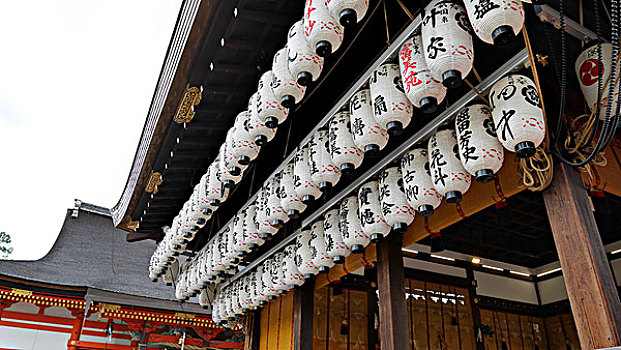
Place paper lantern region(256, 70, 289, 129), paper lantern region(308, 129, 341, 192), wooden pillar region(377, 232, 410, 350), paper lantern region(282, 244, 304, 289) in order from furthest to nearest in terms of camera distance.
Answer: paper lantern region(282, 244, 304, 289) < wooden pillar region(377, 232, 410, 350) < paper lantern region(308, 129, 341, 192) < paper lantern region(256, 70, 289, 129)

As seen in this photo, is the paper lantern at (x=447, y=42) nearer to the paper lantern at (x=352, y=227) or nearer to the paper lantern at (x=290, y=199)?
the paper lantern at (x=352, y=227)

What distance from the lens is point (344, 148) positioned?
3818 mm

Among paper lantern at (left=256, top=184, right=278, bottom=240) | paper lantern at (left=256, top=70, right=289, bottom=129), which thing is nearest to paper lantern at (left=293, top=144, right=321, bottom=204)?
paper lantern at (left=256, top=70, right=289, bottom=129)

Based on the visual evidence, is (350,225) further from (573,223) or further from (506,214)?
(506,214)

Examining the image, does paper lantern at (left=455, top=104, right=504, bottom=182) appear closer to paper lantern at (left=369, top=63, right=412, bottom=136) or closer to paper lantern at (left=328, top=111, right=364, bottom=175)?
paper lantern at (left=369, top=63, right=412, bottom=136)

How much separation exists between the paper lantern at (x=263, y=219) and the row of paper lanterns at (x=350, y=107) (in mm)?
13

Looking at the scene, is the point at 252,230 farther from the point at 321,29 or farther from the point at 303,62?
the point at 321,29

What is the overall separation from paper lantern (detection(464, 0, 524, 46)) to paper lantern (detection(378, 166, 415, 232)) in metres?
1.73

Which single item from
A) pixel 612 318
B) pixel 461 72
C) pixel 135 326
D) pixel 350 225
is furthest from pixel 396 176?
pixel 135 326

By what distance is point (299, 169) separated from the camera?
460cm

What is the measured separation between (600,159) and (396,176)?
1.67 meters

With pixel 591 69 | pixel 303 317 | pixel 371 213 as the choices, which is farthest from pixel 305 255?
pixel 591 69

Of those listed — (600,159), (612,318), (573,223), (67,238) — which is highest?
(67,238)

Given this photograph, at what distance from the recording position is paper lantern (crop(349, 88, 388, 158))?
3.45 meters
